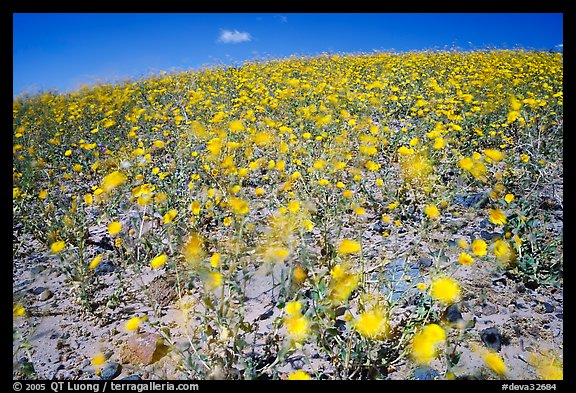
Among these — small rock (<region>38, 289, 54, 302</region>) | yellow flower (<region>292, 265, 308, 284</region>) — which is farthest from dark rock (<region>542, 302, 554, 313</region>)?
small rock (<region>38, 289, 54, 302</region>)

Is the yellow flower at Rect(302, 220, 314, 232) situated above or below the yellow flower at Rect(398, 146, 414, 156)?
below

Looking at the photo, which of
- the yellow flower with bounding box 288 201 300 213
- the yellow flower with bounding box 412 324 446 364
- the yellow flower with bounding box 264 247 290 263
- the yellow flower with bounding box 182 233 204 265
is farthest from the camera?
the yellow flower with bounding box 288 201 300 213

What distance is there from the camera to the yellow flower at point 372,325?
158cm

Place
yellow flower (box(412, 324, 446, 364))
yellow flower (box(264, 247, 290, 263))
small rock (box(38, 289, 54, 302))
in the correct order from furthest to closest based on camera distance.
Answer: small rock (box(38, 289, 54, 302))
yellow flower (box(264, 247, 290, 263))
yellow flower (box(412, 324, 446, 364))

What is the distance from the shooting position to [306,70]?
7.84m

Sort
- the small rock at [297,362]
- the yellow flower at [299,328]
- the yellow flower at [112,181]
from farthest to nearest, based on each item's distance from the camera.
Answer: the yellow flower at [112,181] → the small rock at [297,362] → the yellow flower at [299,328]

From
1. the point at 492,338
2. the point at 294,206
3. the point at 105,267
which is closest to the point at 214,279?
the point at 294,206

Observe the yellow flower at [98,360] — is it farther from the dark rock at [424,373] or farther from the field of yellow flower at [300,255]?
the dark rock at [424,373]

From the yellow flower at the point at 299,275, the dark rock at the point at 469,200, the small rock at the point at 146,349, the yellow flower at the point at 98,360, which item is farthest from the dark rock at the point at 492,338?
the yellow flower at the point at 98,360

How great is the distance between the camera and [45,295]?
2346 mm

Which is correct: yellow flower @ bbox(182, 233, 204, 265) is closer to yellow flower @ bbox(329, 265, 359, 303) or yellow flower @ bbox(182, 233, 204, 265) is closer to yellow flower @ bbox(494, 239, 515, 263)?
yellow flower @ bbox(329, 265, 359, 303)

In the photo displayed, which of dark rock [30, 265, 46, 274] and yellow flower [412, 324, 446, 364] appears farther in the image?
dark rock [30, 265, 46, 274]

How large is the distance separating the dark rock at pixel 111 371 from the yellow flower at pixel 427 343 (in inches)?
57.8

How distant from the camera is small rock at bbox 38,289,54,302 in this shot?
7.64ft
